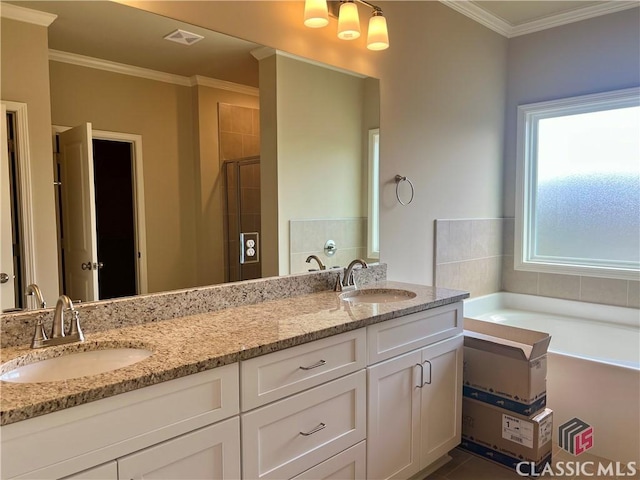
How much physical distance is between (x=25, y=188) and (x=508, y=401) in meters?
2.24

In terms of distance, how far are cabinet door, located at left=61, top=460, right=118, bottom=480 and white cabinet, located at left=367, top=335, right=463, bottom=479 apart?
0.96 meters

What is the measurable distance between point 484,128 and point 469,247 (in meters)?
0.90

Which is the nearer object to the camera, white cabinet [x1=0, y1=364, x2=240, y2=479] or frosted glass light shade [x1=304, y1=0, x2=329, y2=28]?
white cabinet [x1=0, y1=364, x2=240, y2=479]

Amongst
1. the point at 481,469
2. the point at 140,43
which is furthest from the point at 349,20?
the point at 481,469

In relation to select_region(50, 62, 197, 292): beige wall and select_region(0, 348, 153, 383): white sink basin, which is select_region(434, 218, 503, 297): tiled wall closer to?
select_region(50, 62, 197, 292): beige wall

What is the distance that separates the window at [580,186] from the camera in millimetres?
3156

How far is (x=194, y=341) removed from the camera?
1433 millimetres

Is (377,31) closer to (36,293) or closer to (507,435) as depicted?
(36,293)

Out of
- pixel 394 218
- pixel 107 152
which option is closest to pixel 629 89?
pixel 394 218

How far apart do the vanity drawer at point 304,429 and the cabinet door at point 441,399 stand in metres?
0.44

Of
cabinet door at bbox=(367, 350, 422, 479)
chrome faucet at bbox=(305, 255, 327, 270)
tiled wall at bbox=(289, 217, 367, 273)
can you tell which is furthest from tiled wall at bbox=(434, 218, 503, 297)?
cabinet door at bbox=(367, 350, 422, 479)

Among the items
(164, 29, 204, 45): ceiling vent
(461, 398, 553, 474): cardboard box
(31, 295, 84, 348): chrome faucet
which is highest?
(164, 29, 204, 45): ceiling vent

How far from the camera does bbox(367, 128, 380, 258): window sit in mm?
2586

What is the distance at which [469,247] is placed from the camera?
132 inches
